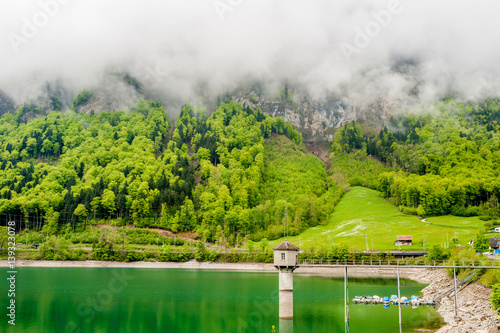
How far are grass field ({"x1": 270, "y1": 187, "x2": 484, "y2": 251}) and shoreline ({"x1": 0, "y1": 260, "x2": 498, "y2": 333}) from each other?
1080 cm

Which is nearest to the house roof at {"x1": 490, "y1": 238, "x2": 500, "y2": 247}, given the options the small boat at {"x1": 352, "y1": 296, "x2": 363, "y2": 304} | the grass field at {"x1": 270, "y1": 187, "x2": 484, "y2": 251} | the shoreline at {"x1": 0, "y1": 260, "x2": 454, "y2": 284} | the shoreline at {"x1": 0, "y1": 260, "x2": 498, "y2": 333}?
the shoreline at {"x1": 0, "y1": 260, "x2": 498, "y2": 333}

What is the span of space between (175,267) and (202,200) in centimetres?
4715

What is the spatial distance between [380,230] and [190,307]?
9993cm

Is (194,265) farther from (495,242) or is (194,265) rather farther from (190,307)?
(495,242)

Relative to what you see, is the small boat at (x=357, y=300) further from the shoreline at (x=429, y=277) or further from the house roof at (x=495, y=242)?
the house roof at (x=495, y=242)

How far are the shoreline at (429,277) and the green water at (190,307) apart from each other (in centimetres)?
326

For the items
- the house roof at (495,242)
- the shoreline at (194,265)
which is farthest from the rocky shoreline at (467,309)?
the shoreline at (194,265)

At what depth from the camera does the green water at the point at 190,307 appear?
55203 mm

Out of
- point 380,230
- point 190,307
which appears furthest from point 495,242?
point 190,307

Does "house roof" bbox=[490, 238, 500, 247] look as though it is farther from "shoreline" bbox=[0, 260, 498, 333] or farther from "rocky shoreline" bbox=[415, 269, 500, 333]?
"rocky shoreline" bbox=[415, 269, 500, 333]

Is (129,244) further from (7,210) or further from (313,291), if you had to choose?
(313,291)

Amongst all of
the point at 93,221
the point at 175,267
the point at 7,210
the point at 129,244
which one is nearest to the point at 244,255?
the point at 175,267

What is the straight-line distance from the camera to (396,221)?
532 ft

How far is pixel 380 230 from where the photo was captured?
152 meters
